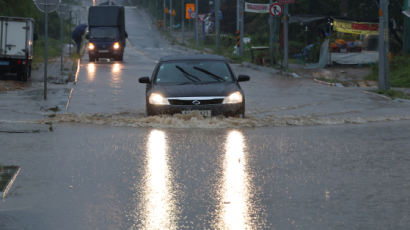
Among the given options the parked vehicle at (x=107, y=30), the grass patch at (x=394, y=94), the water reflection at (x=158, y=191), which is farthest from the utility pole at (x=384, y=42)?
the parked vehicle at (x=107, y=30)

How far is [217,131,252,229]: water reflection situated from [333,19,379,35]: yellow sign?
27.3m

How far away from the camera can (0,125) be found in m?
14.7

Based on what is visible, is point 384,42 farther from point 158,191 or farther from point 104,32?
point 104,32

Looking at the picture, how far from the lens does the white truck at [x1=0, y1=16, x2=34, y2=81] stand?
28656 mm

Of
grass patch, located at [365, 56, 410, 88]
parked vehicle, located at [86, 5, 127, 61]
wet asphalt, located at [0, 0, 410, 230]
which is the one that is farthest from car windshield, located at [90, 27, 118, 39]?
wet asphalt, located at [0, 0, 410, 230]

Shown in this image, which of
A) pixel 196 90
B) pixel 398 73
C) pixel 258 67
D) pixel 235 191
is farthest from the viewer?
pixel 258 67

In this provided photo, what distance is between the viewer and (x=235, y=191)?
330 inches

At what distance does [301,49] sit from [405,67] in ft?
57.5

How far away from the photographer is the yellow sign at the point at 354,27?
38.7 meters

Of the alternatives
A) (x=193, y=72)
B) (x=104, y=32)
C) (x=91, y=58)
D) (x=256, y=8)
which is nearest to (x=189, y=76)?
(x=193, y=72)

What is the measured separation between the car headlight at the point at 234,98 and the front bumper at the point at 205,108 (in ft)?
0.20

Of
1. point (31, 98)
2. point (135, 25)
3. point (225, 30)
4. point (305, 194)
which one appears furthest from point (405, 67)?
point (135, 25)

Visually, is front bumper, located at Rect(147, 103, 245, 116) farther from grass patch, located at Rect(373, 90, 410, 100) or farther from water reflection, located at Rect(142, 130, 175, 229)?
grass patch, located at Rect(373, 90, 410, 100)

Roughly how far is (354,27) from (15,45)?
17233 mm
